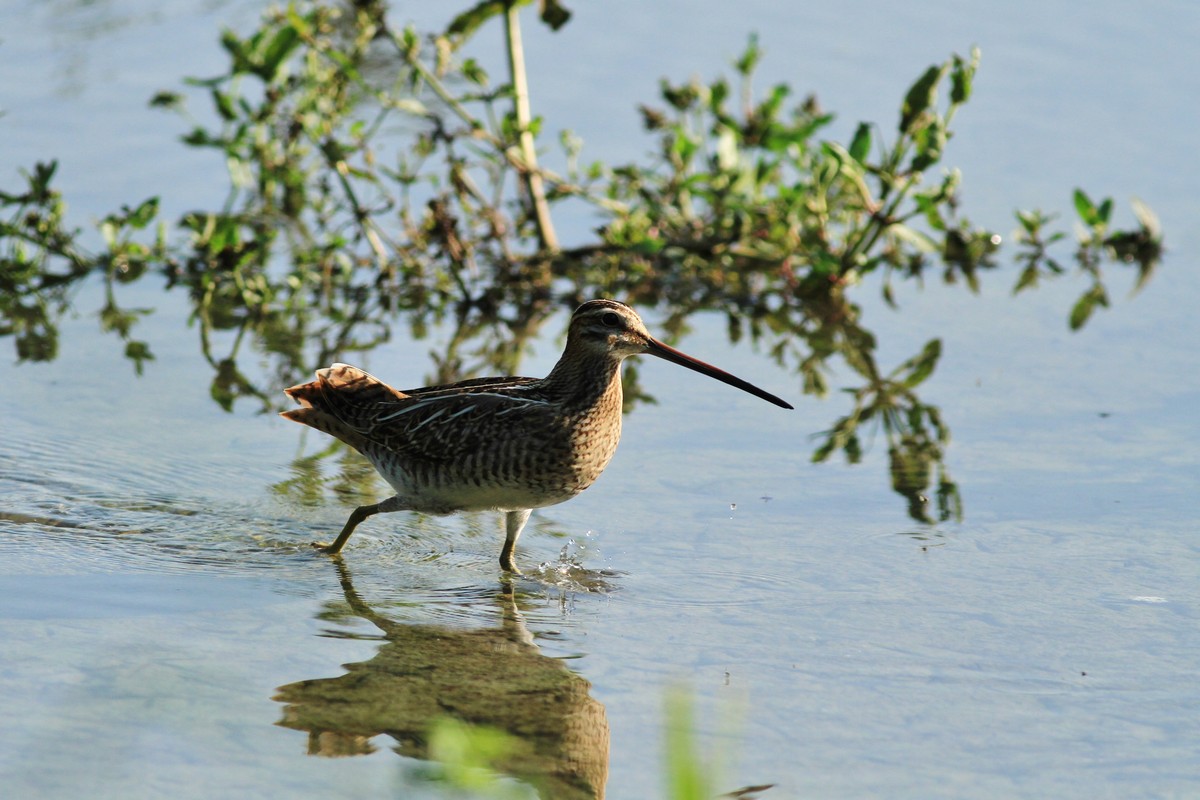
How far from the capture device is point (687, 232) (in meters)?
9.78

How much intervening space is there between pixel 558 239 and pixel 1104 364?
3393mm

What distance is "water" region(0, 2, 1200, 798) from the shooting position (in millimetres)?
4855

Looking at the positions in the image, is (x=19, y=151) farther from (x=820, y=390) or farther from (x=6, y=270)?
(x=820, y=390)

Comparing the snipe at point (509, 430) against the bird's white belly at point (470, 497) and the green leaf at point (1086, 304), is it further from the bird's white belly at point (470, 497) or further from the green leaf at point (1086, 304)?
the green leaf at point (1086, 304)

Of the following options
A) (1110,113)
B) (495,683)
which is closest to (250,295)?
(495,683)

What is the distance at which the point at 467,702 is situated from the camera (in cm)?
519

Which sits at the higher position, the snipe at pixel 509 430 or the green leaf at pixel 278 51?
the green leaf at pixel 278 51

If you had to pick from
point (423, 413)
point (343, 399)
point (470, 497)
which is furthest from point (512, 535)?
point (343, 399)

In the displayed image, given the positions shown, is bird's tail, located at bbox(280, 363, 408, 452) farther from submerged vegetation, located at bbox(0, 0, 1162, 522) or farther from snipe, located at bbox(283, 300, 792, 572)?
submerged vegetation, located at bbox(0, 0, 1162, 522)

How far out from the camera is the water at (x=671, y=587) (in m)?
4.86

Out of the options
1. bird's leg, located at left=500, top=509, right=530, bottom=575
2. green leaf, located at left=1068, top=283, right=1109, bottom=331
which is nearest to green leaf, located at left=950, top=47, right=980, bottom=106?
green leaf, located at left=1068, top=283, right=1109, bottom=331

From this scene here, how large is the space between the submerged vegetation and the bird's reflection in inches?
113

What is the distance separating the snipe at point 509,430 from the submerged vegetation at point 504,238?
165cm

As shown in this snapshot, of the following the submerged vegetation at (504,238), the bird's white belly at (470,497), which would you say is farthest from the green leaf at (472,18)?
the bird's white belly at (470,497)
